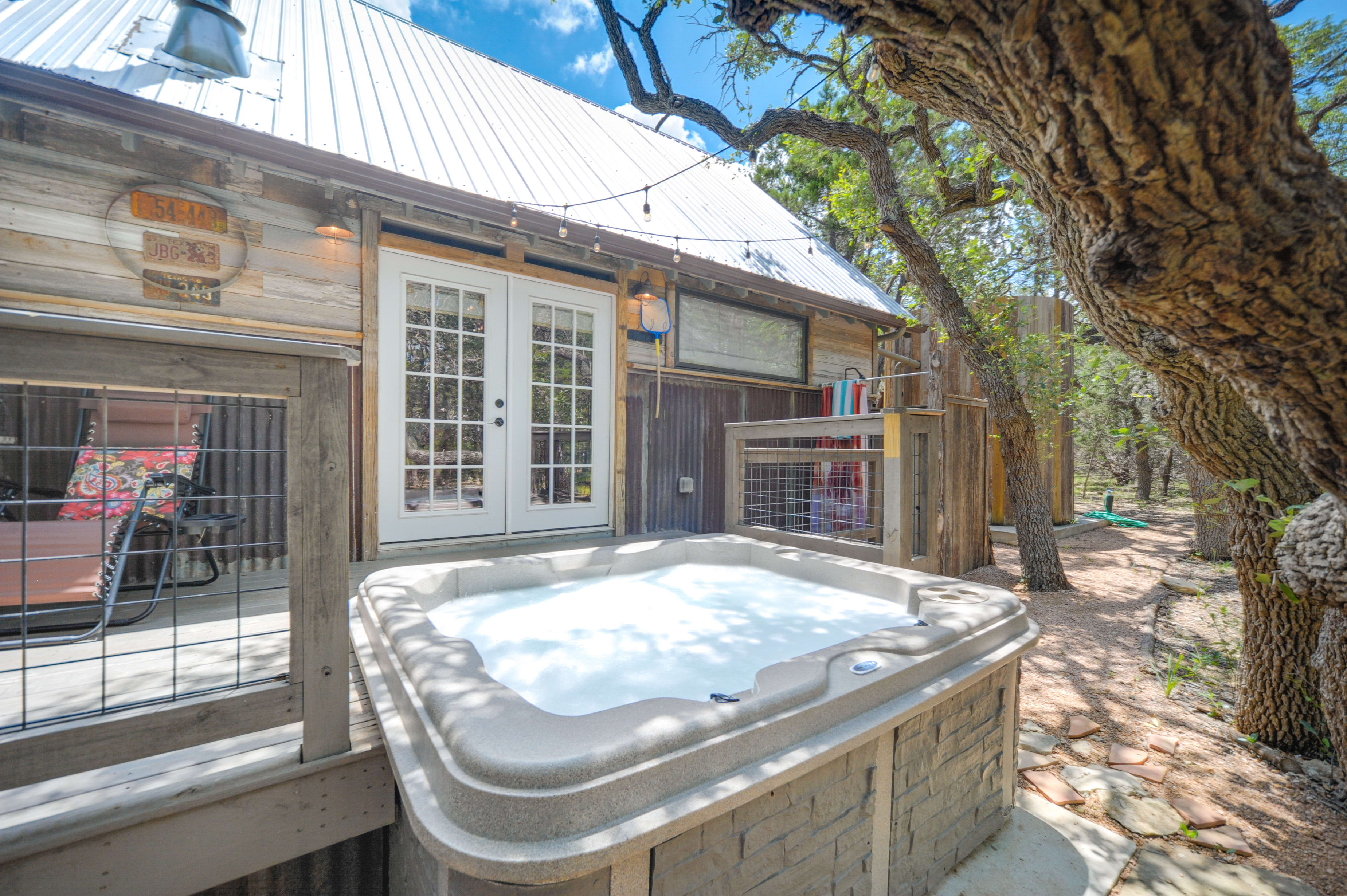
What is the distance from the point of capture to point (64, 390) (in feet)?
9.36

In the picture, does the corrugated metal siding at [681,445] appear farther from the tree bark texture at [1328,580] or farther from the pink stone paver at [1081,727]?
the tree bark texture at [1328,580]

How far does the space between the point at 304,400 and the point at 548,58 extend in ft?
24.0

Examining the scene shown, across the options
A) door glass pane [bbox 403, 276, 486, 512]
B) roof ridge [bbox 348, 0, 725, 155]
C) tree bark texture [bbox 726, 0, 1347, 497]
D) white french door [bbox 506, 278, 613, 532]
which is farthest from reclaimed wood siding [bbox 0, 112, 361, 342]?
tree bark texture [bbox 726, 0, 1347, 497]

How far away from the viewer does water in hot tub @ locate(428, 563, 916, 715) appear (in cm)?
192

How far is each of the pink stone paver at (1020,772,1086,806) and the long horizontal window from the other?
374cm

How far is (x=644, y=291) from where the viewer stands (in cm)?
473

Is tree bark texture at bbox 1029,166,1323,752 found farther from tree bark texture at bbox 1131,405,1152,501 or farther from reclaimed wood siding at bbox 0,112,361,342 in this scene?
tree bark texture at bbox 1131,405,1152,501

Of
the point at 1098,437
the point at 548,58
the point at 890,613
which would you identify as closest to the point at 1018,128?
the point at 890,613

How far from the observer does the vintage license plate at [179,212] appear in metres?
2.87

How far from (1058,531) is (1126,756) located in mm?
5213

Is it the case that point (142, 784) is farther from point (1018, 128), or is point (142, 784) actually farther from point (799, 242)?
point (799, 242)

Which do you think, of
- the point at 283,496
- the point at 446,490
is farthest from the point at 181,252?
the point at 283,496

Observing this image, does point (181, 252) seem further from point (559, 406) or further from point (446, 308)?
point (559, 406)

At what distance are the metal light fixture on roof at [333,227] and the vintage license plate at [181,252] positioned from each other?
524 mm
